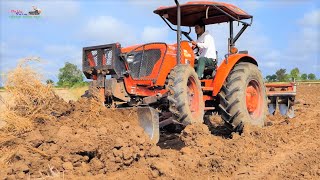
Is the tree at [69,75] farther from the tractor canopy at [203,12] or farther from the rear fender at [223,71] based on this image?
the rear fender at [223,71]

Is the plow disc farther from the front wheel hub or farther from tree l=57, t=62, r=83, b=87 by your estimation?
tree l=57, t=62, r=83, b=87

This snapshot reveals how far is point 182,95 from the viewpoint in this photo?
643 centimetres

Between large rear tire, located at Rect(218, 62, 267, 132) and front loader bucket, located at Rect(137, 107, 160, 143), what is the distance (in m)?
1.76

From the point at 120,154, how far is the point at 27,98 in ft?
Result: 5.63

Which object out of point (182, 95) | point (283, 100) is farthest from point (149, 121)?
point (283, 100)

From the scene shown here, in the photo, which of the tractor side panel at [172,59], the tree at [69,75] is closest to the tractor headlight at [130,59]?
the tractor side panel at [172,59]

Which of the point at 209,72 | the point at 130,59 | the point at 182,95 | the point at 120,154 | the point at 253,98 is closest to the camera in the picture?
the point at 120,154

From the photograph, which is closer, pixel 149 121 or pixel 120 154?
pixel 120 154

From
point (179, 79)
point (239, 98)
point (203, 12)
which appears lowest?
point (239, 98)

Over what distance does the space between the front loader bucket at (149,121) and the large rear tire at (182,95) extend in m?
0.37

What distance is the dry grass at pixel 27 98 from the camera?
5.74m

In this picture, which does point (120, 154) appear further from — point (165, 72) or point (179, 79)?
point (165, 72)

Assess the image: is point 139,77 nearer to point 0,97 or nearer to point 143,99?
point 143,99

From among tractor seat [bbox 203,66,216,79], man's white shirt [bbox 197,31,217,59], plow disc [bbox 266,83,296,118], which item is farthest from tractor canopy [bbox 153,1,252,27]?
plow disc [bbox 266,83,296,118]
